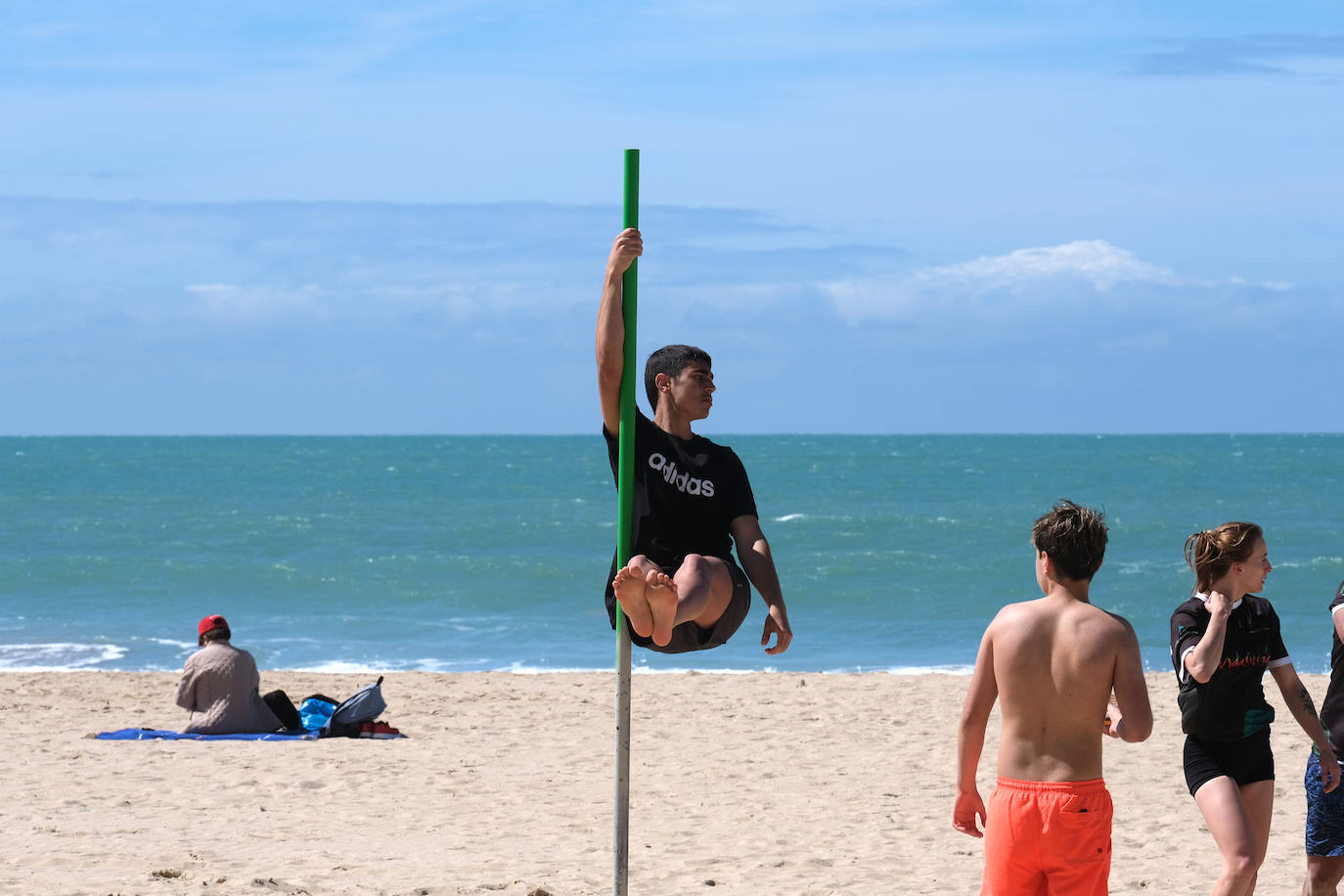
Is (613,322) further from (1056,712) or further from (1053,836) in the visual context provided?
(1053,836)

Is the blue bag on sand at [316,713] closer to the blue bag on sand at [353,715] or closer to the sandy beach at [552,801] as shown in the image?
the blue bag on sand at [353,715]

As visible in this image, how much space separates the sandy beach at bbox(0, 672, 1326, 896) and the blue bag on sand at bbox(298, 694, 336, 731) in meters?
0.37

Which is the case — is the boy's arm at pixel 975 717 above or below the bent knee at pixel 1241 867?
above

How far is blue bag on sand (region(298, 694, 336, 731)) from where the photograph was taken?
39.1 feet

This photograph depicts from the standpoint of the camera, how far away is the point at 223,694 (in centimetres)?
1158

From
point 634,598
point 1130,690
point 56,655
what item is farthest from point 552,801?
point 56,655

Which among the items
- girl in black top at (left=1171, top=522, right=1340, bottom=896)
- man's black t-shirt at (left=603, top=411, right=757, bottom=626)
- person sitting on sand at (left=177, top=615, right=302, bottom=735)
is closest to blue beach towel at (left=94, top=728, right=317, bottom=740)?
person sitting on sand at (left=177, top=615, right=302, bottom=735)

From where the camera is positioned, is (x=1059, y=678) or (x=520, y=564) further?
(x=520, y=564)

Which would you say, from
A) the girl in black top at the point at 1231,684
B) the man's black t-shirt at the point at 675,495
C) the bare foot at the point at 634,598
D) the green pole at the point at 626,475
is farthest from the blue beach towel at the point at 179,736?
the girl in black top at the point at 1231,684

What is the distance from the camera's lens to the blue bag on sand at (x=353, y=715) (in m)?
11.8

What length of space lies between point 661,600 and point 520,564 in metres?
28.5

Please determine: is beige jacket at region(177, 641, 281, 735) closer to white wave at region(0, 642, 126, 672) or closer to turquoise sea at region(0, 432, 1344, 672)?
turquoise sea at region(0, 432, 1344, 672)

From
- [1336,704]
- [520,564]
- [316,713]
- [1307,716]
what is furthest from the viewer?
[520,564]

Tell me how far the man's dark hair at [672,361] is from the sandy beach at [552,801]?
344 cm
